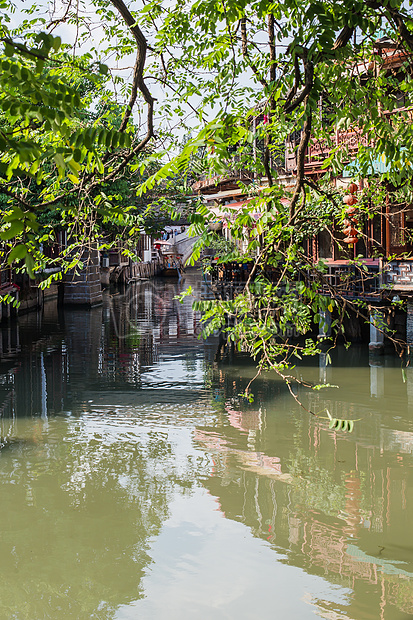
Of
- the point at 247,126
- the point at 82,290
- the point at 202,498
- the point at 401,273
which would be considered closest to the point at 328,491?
the point at 202,498

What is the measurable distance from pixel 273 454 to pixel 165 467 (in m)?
1.83

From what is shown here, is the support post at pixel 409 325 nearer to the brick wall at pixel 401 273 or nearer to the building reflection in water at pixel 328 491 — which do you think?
the brick wall at pixel 401 273

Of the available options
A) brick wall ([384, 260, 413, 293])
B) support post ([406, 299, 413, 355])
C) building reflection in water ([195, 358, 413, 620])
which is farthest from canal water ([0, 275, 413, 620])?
support post ([406, 299, 413, 355])

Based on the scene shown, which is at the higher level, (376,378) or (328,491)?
(376,378)

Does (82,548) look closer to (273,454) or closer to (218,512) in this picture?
(218,512)

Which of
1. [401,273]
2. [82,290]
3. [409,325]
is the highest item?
[401,273]

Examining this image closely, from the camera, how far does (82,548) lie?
287 inches

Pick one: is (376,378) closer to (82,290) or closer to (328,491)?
(328,491)

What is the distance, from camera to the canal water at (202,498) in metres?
6.37

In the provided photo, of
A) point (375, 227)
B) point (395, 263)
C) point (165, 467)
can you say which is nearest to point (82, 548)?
point (165, 467)

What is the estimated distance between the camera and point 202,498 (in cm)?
861

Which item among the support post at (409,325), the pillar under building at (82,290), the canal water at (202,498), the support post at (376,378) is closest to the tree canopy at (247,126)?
the canal water at (202,498)

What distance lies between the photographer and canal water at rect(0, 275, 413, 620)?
20.9 ft

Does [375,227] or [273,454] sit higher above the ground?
[375,227]
